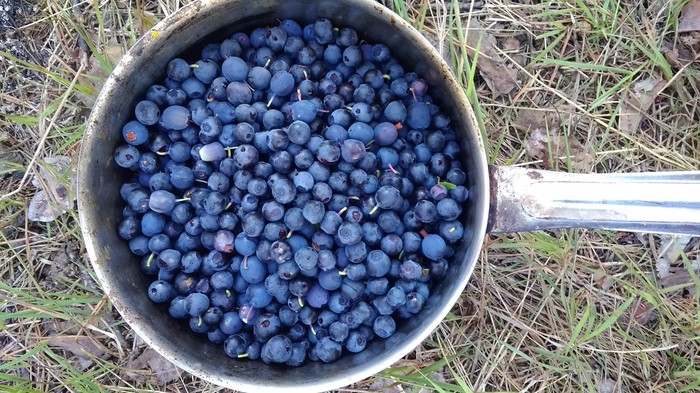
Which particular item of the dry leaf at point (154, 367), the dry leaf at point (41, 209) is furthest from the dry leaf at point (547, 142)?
the dry leaf at point (41, 209)

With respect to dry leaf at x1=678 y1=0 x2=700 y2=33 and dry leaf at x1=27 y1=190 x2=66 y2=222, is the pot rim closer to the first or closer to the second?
dry leaf at x1=27 y1=190 x2=66 y2=222

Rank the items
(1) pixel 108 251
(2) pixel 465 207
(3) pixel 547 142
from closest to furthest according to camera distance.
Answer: (1) pixel 108 251
(2) pixel 465 207
(3) pixel 547 142

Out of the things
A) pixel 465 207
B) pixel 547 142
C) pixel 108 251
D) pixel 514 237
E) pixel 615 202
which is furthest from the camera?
pixel 547 142

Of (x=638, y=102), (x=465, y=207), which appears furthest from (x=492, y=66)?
(x=465, y=207)

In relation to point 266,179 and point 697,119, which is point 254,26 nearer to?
point 266,179

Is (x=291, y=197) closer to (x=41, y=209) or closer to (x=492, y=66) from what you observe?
(x=492, y=66)

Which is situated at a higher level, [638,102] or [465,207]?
[465,207]
